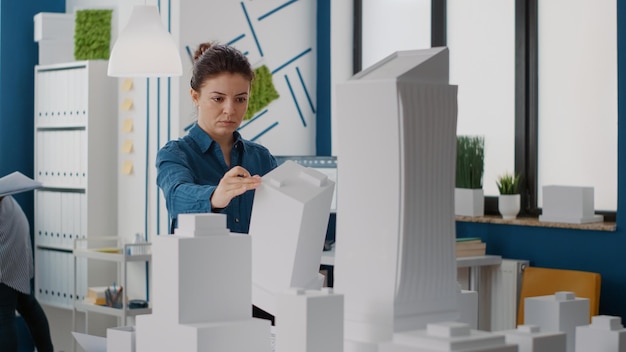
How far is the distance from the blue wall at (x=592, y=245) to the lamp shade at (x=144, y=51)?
1844 mm

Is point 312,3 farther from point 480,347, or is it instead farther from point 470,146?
point 480,347

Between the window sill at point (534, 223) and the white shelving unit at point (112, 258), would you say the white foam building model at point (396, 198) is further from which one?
the white shelving unit at point (112, 258)

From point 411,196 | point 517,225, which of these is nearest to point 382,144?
point 411,196

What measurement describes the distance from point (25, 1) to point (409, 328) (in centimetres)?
565

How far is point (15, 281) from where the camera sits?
5.27m

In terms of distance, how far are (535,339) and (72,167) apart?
5.08 metres

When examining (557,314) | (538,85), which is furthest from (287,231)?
(538,85)

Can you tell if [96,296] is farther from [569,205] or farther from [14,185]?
[569,205]

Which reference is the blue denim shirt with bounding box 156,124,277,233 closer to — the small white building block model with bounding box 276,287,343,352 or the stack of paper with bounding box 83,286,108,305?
the small white building block model with bounding box 276,287,343,352

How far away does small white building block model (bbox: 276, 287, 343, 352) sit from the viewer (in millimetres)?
1294

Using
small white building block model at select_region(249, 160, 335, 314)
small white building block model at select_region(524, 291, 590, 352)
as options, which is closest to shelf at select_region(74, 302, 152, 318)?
small white building block model at select_region(249, 160, 335, 314)

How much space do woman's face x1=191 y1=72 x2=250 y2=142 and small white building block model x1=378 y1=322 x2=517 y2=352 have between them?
105 centimetres

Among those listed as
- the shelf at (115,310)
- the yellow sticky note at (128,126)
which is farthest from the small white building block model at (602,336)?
the yellow sticky note at (128,126)

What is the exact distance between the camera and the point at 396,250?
4.53 feet
